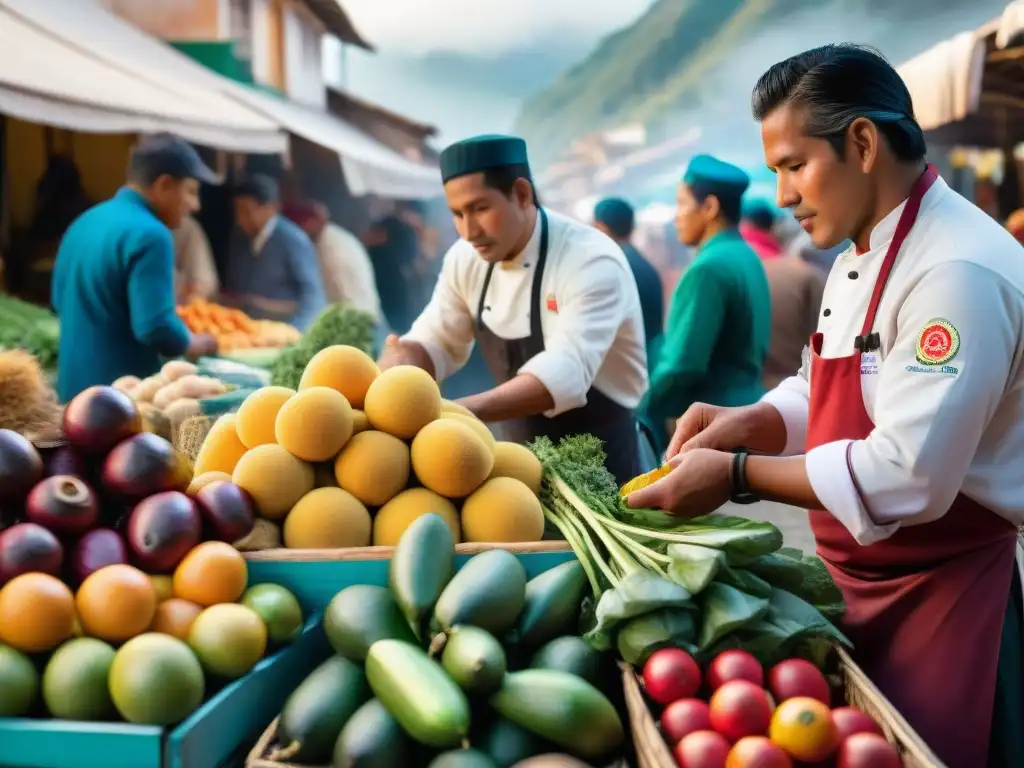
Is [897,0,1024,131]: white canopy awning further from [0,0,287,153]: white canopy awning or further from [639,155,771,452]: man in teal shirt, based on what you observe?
[0,0,287,153]: white canopy awning

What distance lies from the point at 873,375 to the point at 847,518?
A: 271mm

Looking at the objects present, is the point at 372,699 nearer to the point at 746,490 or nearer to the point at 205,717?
the point at 205,717

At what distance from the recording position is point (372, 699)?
1.41 metres

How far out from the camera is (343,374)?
201cm

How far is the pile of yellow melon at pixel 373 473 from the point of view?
179cm

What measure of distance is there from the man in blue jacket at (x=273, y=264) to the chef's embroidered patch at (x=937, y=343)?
614 cm

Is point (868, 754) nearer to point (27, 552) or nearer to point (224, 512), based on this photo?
point (224, 512)

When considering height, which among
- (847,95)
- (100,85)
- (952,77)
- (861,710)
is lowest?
(861,710)

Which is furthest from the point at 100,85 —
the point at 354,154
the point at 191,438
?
the point at 191,438

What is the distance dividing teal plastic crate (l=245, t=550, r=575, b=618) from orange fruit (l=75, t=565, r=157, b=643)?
0.26 meters

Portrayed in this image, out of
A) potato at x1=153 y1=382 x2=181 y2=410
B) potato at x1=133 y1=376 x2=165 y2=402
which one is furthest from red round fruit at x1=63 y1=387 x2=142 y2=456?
potato at x1=133 y1=376 x2=165 y2=402

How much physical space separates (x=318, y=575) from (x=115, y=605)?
1.24 ft

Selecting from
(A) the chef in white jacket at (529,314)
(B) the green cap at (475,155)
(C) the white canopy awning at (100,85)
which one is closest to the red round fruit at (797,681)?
(A) the chef in white jacket at (529,314)

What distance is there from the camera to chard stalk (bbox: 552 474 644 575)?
5.17ft
